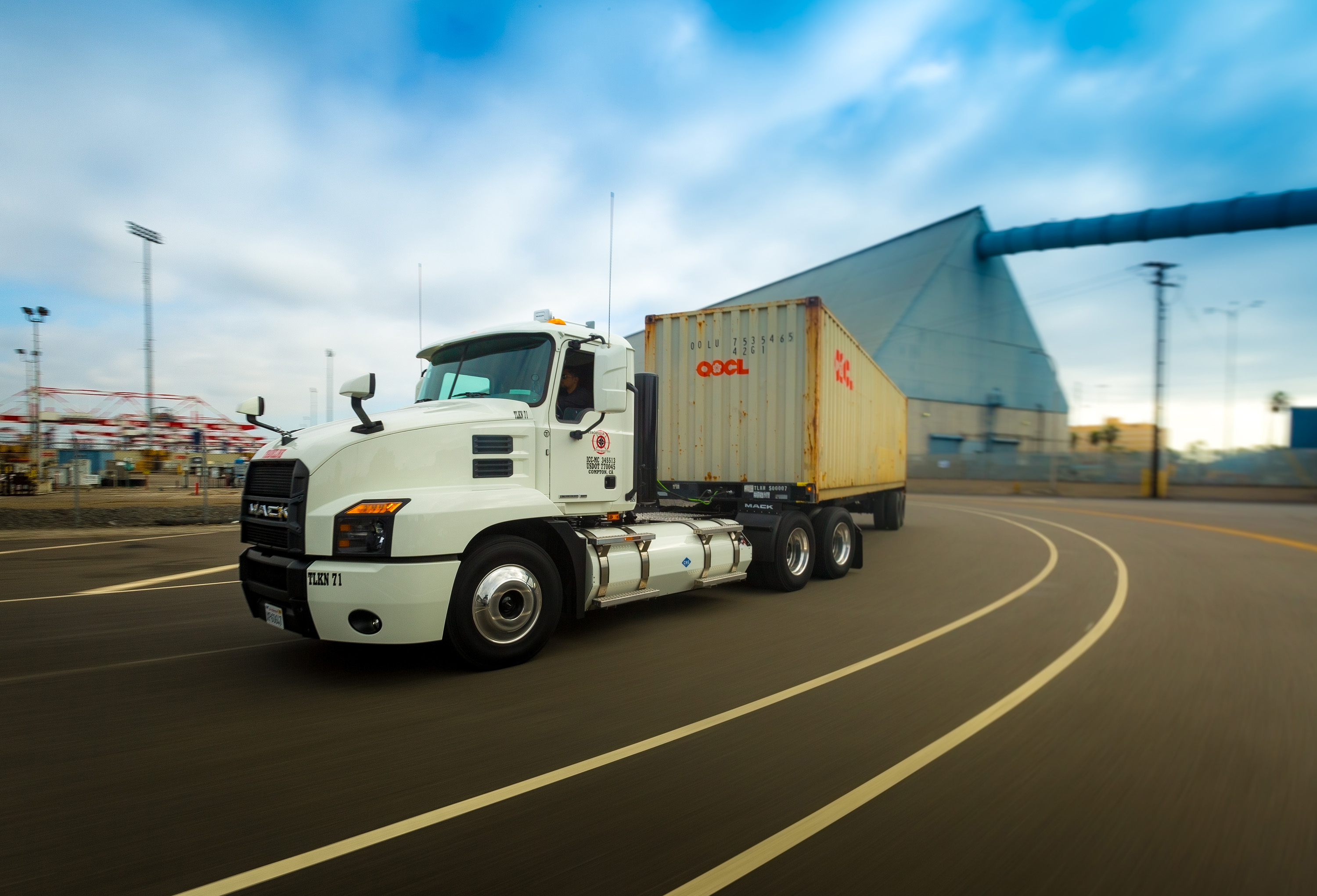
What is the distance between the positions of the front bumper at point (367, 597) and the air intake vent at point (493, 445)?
0.94 metres

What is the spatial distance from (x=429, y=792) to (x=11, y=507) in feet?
85.4

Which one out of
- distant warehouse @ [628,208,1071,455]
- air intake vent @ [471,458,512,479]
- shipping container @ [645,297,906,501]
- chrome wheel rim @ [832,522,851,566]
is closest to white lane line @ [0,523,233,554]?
shipping container @ [645,297,906,501]

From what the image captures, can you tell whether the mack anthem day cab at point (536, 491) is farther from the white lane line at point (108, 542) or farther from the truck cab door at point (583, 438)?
the white lane line at point (108, 542)

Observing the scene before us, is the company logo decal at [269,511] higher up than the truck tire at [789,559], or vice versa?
the company logo decal at [269,511]

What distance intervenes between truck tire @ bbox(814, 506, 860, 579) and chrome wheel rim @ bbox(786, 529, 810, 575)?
0.30m

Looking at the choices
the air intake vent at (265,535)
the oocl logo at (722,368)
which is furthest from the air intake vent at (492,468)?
the oocl logo at (722,368)

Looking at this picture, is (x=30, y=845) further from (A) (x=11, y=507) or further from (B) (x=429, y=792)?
(A) (x=11, y=507)

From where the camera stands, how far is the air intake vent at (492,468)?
5.40 meters

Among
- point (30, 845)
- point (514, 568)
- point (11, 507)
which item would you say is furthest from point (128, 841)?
point (11, 507)

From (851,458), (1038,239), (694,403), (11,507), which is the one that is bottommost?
(11,507)

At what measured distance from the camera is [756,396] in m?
9.41

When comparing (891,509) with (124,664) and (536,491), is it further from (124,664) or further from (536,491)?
(124,664)

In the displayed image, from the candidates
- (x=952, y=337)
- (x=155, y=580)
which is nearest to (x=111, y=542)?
(x=155, y=580)

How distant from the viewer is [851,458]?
1120 centimetres
